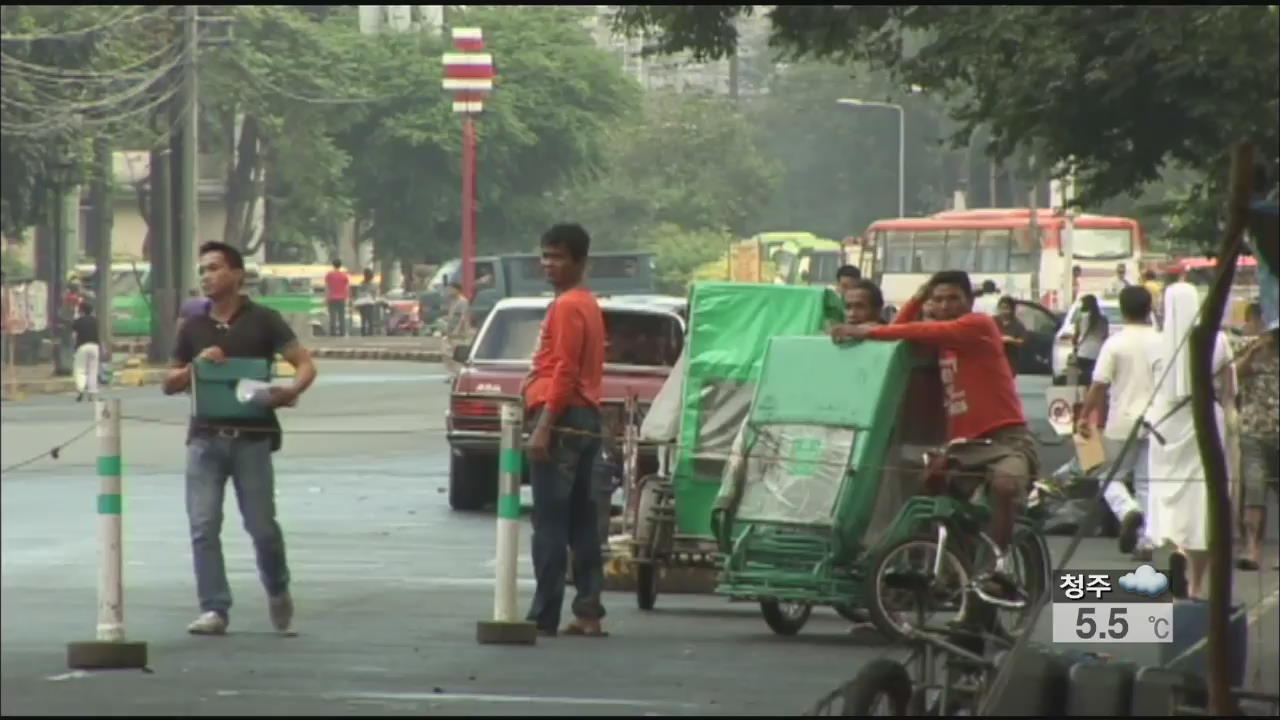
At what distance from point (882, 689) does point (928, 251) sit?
5436 centimetres

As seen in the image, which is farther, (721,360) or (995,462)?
(721,360)

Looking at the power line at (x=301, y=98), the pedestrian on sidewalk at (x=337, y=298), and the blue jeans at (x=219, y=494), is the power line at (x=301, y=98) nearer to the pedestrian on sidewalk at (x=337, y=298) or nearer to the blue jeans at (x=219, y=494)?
the pedestrian on sidewalk at (x=337, y=298)

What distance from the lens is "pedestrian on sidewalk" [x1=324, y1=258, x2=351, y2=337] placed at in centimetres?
7131

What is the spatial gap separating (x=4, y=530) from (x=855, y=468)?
6448mm

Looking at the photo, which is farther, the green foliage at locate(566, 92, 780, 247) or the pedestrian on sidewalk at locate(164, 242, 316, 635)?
the green foliage at locate(566, 92, 780, 247)

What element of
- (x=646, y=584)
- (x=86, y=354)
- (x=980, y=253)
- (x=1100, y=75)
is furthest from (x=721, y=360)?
(x=980, y=253)

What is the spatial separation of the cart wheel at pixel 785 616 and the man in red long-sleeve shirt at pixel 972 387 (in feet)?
3.44

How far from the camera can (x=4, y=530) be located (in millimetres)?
17562

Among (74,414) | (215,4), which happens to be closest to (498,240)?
(215,4)

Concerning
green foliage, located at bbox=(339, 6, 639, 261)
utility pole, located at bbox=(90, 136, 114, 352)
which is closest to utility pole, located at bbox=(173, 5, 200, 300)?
utility pole, located at bbox=(90, 136, 114, 352)

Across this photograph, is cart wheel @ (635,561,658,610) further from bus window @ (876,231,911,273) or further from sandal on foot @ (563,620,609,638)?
bus window @ (876,231,911,273)

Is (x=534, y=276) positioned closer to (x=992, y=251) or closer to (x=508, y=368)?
(x=992, y=251)

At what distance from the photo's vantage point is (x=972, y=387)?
12.9 meters
